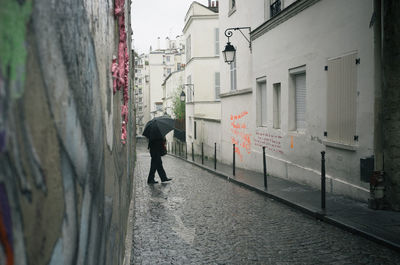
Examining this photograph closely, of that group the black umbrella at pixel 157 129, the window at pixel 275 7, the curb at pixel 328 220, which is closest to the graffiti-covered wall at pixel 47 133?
the curb at pixel 328 220

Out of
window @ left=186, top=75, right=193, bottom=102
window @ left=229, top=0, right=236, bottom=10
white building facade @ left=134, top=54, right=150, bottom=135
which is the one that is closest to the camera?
window @ left=229, top=0, right=236, bottom=10

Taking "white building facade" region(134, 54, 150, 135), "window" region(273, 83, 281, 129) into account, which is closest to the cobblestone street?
"window" region(273, 83, 281, 129)

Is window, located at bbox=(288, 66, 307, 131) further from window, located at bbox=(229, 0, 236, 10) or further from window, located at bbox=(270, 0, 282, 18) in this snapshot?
window, located at bbox=(229, 0, 236, 10)

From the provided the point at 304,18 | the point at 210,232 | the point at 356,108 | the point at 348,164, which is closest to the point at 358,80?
the point at 356,108

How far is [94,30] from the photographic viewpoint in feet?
7.48

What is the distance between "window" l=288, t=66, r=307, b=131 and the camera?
12061mm

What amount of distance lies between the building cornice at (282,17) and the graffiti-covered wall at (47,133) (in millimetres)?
9932

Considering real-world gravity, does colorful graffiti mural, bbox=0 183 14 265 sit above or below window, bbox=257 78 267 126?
below

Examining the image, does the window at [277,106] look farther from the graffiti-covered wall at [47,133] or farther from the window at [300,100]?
the graffiti-covered wall at [47,133]

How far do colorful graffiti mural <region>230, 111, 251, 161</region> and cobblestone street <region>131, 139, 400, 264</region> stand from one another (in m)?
7.13

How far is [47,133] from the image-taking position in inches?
51.1

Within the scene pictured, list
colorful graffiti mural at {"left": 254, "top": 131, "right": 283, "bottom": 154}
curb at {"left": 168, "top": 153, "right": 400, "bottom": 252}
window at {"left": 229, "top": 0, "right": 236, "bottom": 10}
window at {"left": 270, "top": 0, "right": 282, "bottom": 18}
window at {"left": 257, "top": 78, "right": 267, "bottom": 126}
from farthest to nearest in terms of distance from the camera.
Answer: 1. window at {"left": 229, "top": 0, "right": 236, "bottom": 10}
2. window at {"left": 257, "top": 78, "right": 267, "bottom": 126}
3. window at {"left": 270, "top": 0, "right": 282, "bottom": 18}
4. colorful graffiti mural at {"left": 254, "top": 131, "right": 283, "bottom": 154}
5. curb at {"left": 168, "top": 153, "right": 400, "bottom": 252}

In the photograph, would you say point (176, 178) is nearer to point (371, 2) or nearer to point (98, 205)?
point (371, 2)

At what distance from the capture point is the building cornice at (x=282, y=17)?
11326 millimetres
